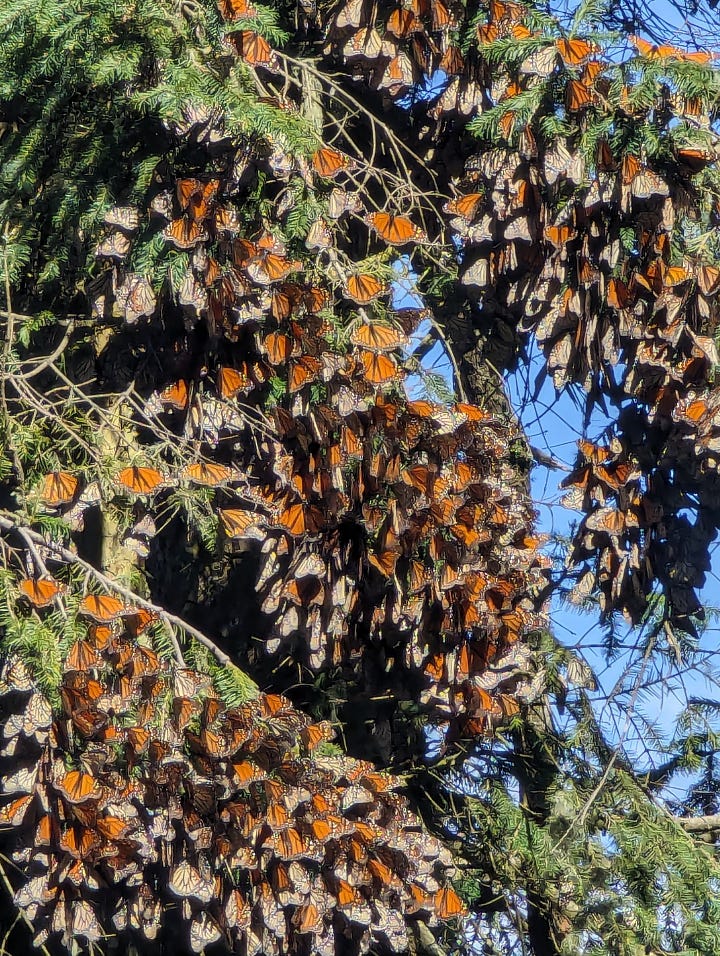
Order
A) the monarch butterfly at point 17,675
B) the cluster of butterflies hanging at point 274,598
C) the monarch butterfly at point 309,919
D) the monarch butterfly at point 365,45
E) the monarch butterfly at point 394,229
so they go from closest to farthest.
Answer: the monarch butterfly at point 17,675
the cluster of butterflies hanging at point 274,598
the monarch butterfly at point 309,919
the monarch butterfly at point 394,229
the monarch butterfly at point 365,45

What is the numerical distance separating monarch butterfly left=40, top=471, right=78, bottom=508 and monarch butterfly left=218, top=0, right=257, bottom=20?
3.63 feet

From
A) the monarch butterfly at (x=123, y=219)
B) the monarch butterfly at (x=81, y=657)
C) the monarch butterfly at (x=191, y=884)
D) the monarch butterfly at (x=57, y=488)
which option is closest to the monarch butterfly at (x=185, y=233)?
the monarch butterfly at (x=123, y=219)

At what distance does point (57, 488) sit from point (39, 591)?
0.29m

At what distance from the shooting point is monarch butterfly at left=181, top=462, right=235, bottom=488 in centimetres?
296

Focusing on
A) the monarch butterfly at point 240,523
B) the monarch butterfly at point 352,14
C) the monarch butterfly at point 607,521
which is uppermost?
the monarch butterfly at point 352,14

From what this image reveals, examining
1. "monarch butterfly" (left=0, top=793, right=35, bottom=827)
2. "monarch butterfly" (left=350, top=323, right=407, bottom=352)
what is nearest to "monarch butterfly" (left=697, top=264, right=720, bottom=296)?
"monarch butterfly" (left=350, top=323, right=407, bottom=352)

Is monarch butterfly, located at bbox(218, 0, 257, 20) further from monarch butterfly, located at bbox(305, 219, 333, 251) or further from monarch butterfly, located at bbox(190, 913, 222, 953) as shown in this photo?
monarch butterfly, located at bbox(190, 913, 222, 953)

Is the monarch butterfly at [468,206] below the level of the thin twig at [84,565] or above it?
above

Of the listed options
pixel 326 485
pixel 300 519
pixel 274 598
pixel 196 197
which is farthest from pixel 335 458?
pixel 196 197

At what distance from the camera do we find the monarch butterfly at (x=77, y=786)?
2.67m

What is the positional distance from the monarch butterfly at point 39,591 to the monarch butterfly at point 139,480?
0.27m

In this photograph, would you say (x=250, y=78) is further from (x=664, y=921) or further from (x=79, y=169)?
(x=664, y=921)

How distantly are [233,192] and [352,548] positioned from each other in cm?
90

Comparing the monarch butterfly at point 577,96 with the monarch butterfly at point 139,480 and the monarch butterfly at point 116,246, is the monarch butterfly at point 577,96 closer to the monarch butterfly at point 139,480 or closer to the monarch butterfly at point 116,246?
the monarch butterfly at point 116,246
